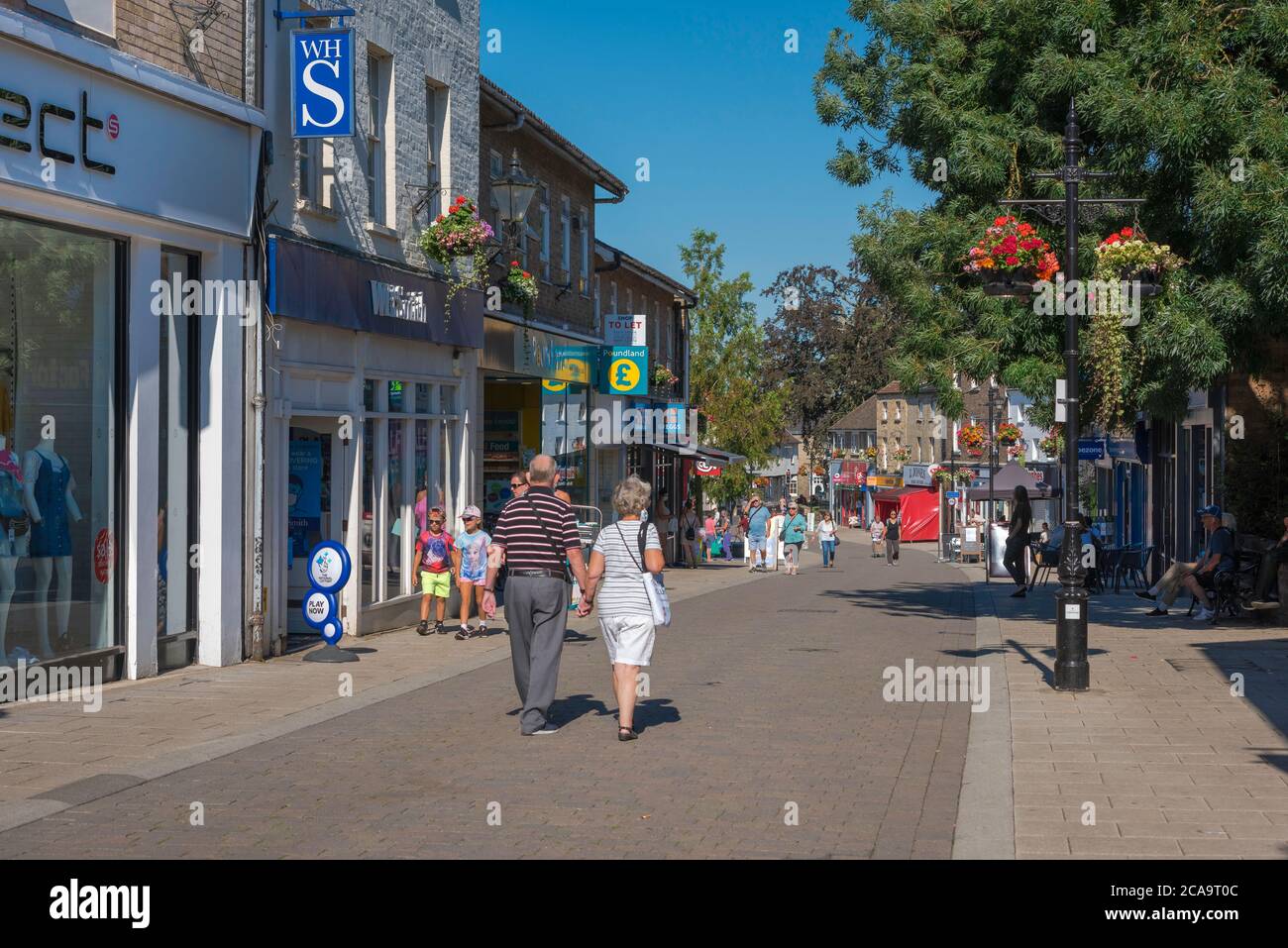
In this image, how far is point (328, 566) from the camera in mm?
14516

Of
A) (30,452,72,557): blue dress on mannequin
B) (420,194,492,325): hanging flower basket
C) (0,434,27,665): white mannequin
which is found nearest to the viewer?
(0,434,27,665): white mannequin

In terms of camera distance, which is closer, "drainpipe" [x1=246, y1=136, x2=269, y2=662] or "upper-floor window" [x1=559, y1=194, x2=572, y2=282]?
"drainpipe" [x1=246, y1=136, x2=269, y2=662]

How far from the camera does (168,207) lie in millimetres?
13172

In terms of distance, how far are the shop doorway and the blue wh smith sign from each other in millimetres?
3153

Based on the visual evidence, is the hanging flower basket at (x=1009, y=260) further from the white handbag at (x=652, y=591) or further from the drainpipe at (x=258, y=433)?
the drainpipe at (x=258, y=433)

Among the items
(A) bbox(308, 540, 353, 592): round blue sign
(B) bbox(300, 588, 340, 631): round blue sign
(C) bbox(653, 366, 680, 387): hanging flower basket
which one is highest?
(C) bbox(653, 366, 680, 387): hanging flower basket

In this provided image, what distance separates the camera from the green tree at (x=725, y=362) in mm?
50531

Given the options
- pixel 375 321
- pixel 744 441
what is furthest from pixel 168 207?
pixel 744 441

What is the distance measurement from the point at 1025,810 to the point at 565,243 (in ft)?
74.9

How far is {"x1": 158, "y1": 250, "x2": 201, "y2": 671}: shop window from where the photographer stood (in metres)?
13.6

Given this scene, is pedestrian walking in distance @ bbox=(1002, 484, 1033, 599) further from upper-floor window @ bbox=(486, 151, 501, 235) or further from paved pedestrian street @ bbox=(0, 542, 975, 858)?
paved pedestrian street @ bbox=(0, 542, 975, 858)

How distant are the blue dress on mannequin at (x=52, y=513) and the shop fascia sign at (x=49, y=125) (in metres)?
2.32

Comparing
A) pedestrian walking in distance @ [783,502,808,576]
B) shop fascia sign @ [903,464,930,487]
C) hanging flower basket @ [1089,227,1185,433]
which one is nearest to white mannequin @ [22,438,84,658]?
hanging flower basket @ [1089,227,1185,433]
